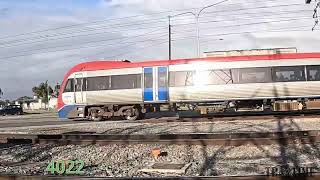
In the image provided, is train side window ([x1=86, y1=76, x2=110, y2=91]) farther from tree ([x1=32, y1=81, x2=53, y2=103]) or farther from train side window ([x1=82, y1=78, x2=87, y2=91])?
tree ([x1=32, y1=81, x2=53, y2=103])

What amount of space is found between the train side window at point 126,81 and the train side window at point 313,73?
375 inches

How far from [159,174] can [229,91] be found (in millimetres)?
15718

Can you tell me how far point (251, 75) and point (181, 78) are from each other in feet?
13.0

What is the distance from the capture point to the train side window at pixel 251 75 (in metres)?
23.3

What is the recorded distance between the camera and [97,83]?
25.9 metres

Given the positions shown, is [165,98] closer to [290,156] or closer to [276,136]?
[276,136]

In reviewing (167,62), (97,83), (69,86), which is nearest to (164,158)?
(167,62)

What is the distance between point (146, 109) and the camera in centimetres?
2495

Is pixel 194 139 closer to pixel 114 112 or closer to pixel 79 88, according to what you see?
pixel 114 112

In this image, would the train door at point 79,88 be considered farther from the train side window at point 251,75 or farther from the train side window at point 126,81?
the train side window at point 251,75

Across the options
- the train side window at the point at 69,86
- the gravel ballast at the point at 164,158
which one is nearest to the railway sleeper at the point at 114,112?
the train side window at the point at 69,86

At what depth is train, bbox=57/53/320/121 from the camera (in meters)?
22.9

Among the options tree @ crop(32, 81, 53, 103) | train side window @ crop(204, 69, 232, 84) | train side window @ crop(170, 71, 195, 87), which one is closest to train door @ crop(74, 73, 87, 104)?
train side window @ crop(170, 71, 195, 87)

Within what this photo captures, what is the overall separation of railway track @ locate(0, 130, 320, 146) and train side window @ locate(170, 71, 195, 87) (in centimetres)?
988
